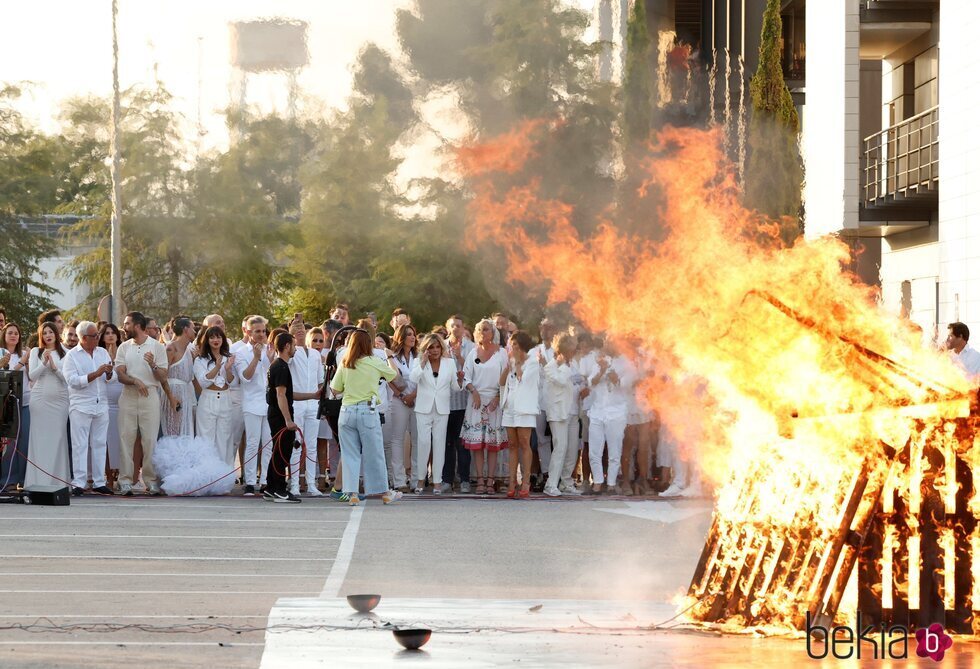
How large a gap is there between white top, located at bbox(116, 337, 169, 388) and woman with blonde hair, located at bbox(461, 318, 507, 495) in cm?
372

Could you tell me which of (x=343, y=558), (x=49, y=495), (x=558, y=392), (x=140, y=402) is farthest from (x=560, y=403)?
(x=343, y=558)

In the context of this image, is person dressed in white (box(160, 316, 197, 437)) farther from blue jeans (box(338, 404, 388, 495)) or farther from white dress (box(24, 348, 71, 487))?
blue jeans (box(338, 404, 388, 495))

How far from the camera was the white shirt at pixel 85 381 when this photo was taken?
1748 cm

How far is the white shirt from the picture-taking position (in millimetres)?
17484

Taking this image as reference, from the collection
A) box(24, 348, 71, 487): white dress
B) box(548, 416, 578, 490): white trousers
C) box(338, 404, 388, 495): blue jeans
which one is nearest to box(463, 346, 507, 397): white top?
box(548, 416, 578, 490): white trousers

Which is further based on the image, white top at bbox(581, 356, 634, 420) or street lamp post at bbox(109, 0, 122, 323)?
street lamp post at bbox(109, 0, 122, 323)

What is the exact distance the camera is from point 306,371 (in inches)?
725

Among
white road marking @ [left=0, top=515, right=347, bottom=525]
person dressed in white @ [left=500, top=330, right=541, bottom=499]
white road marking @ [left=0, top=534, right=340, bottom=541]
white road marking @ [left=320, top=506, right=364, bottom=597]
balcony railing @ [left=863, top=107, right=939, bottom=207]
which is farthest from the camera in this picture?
balcony railing @ [left=863, top=107, right=939, bottom=207]

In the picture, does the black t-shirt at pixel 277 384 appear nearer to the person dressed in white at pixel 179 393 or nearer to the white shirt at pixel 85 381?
the person dressed in white at pixel 179 393

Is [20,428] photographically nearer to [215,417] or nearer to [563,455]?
[215,417]

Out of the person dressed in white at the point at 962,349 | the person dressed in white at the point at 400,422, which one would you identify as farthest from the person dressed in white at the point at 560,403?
the person dressed in white at the point at 962,349

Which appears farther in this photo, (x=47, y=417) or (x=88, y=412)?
(x=88, y=412)

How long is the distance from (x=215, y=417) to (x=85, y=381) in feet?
5.33

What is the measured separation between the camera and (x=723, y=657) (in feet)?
26.2
